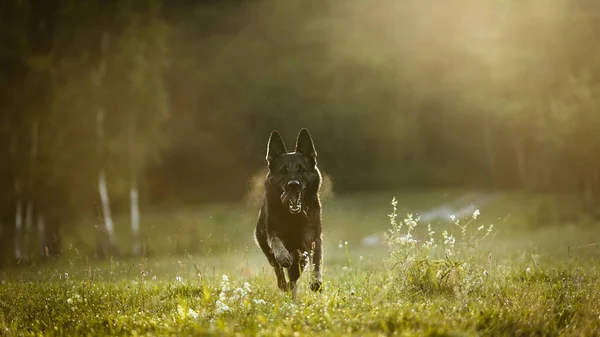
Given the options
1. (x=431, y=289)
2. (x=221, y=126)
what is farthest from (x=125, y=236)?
(x=431, y=289)

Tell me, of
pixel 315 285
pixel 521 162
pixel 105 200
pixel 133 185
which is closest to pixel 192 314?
pixel 315 285

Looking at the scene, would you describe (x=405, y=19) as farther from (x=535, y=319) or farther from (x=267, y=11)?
(x=535, y=319)

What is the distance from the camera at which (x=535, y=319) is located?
7.15 metres

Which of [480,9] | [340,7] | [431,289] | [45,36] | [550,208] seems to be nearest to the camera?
[431,289]

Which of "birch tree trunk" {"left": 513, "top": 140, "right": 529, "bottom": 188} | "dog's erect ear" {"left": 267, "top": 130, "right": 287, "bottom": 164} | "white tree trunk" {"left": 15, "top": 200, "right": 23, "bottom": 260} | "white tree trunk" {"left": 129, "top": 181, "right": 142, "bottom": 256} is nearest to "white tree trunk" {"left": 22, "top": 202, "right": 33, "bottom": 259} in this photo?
"white tree trunk" {"left": 15, "top": 200, "right": 23, "bottom": 260}

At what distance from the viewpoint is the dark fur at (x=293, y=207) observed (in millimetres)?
9055

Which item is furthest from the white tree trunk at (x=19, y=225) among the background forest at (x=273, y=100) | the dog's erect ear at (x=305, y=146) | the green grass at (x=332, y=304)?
the dog's erect ear at (x=305, y=146)

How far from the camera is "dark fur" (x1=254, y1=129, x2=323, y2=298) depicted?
9055 millimetres

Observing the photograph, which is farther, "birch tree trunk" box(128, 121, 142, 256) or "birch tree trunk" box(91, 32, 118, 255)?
"birch tree trunk" box(128, 121, 142, 256)

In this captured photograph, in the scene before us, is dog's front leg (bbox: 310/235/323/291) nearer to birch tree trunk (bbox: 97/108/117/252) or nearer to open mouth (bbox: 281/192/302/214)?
open mouth (bbox: 281/192/302/214)

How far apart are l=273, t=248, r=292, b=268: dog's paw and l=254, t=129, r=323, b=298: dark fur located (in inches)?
0.7

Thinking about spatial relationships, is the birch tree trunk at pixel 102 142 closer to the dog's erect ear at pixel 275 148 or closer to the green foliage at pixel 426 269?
the dog's erect ear at pixel 275 148

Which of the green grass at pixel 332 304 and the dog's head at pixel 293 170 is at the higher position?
the dog's head at pixel 293 170

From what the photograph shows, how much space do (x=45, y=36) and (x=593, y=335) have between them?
20395mm
